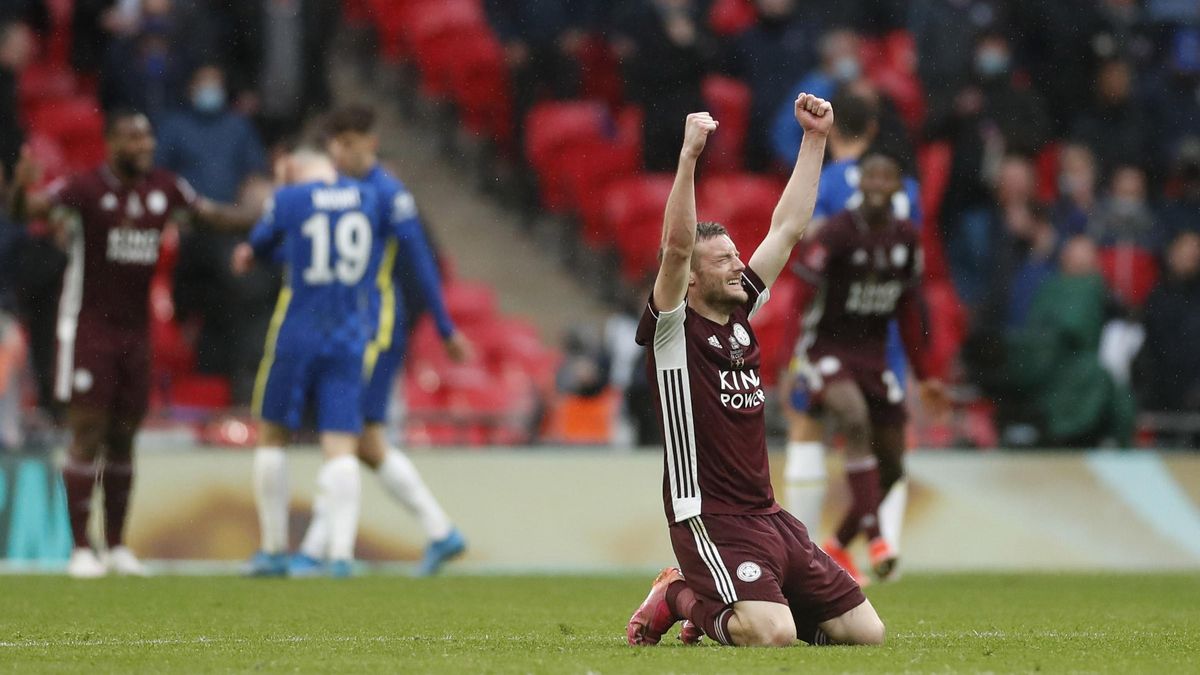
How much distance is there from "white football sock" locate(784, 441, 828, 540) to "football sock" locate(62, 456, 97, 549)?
3.74 m

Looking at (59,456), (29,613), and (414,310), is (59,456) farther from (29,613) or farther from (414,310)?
(29,613)

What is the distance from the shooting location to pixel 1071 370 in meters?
14.2

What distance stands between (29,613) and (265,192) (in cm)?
644

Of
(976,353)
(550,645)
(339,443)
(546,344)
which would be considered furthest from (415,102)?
(550,645)

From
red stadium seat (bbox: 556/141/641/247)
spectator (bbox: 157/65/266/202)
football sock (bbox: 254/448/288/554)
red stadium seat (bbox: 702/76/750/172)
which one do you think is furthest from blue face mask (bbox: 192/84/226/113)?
football sock (bbox: 254/448/288/554)

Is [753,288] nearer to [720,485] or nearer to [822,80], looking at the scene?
[720,485]

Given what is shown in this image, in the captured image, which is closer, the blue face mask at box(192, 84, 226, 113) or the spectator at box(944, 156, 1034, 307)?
the blue face mask at box(192, 84, 226, 113)

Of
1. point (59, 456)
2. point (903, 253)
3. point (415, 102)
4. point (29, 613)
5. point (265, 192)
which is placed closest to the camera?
point (29, 613)

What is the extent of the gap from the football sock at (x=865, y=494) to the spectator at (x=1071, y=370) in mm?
3924

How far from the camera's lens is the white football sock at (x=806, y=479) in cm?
1081

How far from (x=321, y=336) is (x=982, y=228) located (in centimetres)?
747

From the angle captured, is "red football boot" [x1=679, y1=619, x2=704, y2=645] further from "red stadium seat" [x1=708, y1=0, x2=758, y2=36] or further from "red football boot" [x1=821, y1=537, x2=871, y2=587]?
"red stadium seat" [x1=708, y1=0, x2=758, y2=36]

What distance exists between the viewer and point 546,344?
18.0m

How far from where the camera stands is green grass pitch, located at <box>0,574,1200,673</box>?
20.4ft
